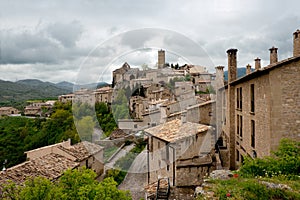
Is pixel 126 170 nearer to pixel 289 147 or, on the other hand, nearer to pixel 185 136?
pixel 185 136

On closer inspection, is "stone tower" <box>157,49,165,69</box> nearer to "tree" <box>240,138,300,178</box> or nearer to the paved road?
the paved road

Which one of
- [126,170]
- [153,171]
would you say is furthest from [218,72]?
[126,170]

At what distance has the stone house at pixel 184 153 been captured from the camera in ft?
33.7

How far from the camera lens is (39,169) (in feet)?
42.6

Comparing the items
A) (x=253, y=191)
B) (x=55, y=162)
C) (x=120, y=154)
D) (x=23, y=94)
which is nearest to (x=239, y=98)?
(x=253, y=191)

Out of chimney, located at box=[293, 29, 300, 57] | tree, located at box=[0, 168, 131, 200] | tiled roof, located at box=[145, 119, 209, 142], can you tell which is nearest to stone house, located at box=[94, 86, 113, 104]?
tiled roof, located at box=[145, 119, 209, 142]

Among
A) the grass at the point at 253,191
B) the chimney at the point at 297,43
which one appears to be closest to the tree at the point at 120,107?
the chimney at the point at 297,43

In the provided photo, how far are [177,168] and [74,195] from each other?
4.90m

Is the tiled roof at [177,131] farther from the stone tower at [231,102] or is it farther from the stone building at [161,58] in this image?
the stone building at [161,58]

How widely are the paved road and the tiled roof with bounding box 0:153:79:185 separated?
12.7 ft

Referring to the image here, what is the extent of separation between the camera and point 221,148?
49.0 feet

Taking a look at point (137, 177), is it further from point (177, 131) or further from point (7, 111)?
point (7, 111)

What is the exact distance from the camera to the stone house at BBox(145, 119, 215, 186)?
33.7 ft

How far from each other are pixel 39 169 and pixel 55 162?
1.57 metres
